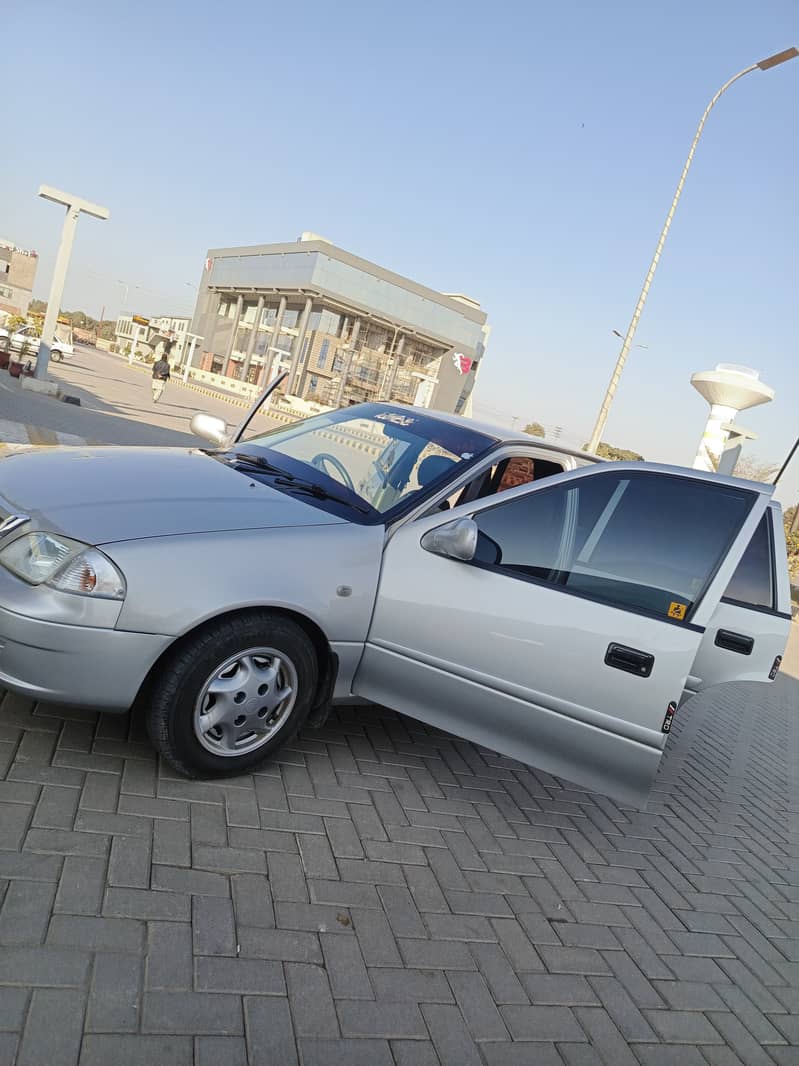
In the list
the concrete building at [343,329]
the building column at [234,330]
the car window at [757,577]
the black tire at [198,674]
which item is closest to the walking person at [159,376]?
the car window at [757,577]

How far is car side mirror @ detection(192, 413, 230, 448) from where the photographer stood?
4.90m

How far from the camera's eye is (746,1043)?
2.82 m

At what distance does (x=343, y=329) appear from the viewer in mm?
64062

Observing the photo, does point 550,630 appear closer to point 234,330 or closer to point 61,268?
point 61,268

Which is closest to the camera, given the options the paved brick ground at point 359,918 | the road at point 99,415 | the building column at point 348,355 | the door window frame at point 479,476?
the paved brick ground at point 359,918

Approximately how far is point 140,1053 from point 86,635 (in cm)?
136

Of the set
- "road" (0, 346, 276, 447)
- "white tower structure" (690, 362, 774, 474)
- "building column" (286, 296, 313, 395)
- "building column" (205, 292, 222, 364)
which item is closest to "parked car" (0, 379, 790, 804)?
"road" (0, 346, 276, 447)

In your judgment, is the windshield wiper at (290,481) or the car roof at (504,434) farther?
the car roof at (504,434)

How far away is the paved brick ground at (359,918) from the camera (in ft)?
7.14

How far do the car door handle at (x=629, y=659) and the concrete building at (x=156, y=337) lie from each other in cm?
4395

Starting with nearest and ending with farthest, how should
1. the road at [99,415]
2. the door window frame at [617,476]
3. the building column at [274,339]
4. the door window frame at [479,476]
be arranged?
the door window frame at [617,476] → the door window frame at [479,476] → the road at [99,415] → the building column at [274,339]

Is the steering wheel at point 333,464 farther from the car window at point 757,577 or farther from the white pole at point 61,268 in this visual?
the white pole at point 61,268

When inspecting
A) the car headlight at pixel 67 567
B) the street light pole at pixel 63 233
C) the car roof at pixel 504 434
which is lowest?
the car headlight at pixel 67 567

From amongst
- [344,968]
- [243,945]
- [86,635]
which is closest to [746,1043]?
[344,968]
